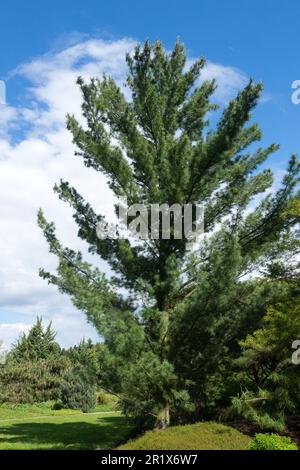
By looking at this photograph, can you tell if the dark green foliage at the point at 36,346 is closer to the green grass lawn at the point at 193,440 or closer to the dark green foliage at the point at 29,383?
the dark green foliage at the point at 29,383

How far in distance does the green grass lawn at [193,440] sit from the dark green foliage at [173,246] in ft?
3.52

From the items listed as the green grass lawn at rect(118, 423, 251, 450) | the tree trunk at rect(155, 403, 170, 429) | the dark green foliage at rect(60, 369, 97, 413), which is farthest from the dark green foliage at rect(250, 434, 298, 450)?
the dark green foliage at rect(60, 369, 97, 413)

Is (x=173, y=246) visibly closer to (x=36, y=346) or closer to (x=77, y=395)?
(x=77, y=395)

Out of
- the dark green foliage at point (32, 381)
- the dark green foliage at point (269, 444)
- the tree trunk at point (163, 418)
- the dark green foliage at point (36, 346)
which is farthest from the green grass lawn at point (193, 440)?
the dark green foliage at point (36, 346)

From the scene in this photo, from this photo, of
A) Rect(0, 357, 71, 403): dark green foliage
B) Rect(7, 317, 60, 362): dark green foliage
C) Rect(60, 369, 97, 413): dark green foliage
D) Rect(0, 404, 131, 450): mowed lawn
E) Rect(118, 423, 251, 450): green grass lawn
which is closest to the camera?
Rect(118, 423, 251, 450): green grass lawn

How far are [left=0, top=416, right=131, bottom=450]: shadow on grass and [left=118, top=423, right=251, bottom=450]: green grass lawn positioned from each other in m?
4.42

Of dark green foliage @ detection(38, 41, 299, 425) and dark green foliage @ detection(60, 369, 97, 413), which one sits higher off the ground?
dark green foliage @ detection(38, 41, 299, 425)

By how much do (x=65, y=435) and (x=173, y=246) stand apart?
8752 mm

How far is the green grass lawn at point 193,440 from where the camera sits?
34.4 ft

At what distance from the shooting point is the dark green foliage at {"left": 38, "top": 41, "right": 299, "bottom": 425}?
41.9 feet

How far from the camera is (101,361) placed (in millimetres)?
12805

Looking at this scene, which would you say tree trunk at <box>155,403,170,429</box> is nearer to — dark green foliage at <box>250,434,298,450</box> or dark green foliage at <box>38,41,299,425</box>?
dark green foliage at <box>38,41,299,425</box>

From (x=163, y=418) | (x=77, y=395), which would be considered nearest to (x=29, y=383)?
(x=77, y=395)
